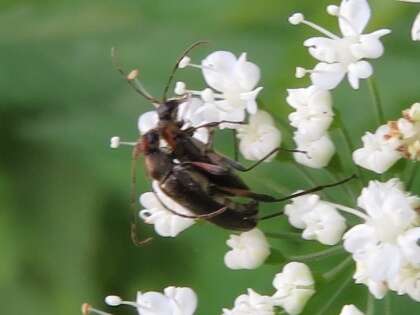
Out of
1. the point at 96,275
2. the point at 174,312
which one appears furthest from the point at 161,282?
the point at 174,312

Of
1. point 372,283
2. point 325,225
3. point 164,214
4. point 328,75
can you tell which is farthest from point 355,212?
point 164,214

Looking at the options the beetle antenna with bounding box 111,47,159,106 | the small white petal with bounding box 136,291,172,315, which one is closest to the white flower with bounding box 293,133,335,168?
the beetle antenna with bounding box 111,47,159,106

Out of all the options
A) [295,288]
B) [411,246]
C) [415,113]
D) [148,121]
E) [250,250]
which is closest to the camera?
[411,246]

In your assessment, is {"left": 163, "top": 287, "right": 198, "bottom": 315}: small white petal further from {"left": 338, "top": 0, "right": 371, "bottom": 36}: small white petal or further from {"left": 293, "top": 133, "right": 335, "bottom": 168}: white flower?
{"left": 338, "top": 0, "right": 371, "bottom": 36}: small white petal

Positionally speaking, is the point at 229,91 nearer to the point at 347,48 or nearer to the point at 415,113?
the point at 347,48

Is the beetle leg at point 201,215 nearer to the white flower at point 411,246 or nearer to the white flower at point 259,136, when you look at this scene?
the white flower at point 259,136

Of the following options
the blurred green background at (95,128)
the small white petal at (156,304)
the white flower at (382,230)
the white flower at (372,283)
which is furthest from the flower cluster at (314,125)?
the blurred green background at (95,128)
